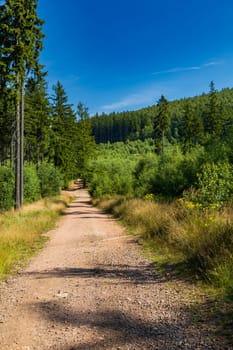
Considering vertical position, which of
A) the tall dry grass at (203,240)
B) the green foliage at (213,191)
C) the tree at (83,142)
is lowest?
the tall dry grass at (203,240)

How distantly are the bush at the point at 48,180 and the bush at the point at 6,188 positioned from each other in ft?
34.0

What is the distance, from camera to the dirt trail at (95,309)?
3.77 m

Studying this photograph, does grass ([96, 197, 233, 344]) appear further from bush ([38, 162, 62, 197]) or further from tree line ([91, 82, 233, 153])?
tree line ([91, 82, 233, 153])

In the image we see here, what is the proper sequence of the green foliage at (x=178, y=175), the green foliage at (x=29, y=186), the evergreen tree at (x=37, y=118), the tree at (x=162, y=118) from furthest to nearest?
the tree at (x=162, y=118) < the evergreen tree at (x=37, y=118) < the green foliage at (x=29, y=186) < the green foliage at (x=178, y=175)

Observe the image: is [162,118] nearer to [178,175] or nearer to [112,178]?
[112,178]

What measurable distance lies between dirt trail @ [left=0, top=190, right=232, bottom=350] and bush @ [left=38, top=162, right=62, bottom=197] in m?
29.6

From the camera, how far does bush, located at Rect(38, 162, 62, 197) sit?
37416mm

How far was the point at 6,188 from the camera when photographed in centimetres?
2533

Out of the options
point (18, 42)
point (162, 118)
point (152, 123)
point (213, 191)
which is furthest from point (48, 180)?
point (152, 123)

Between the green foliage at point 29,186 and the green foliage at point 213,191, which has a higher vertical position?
the green foliage at point 213,191

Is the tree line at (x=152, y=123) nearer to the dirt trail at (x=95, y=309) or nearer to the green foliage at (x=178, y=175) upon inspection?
the green foliage at (x=178, y=175)

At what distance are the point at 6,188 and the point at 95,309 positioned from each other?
2220 centimetres

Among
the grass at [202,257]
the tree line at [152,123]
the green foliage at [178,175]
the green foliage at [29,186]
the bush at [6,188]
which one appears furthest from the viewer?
the tree line at [152,123]

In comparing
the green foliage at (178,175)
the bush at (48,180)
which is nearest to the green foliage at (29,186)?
the bush at (48,180)
